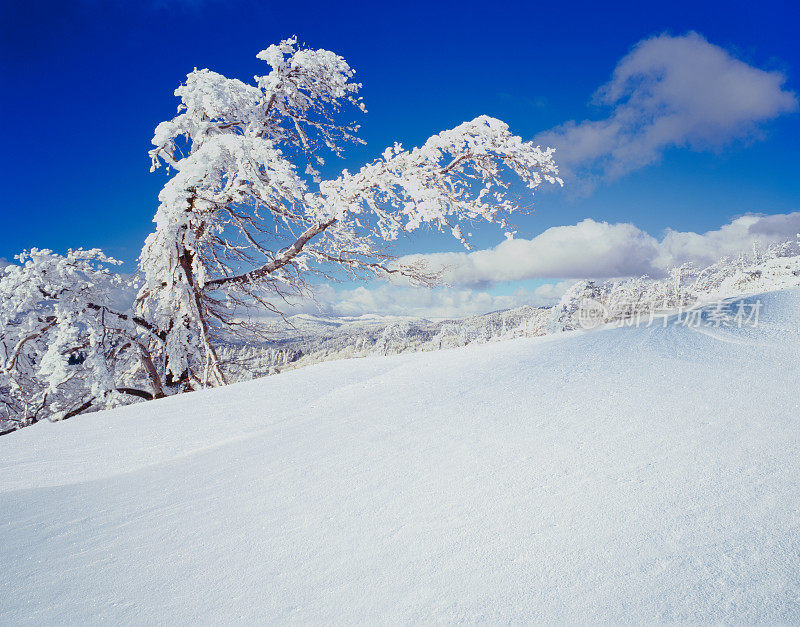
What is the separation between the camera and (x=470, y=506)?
1332mm

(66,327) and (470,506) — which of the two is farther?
(66,327)

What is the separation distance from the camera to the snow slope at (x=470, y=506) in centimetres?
98

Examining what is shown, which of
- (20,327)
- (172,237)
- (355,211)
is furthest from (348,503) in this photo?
(20,327)

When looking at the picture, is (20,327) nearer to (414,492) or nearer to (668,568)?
(414,492)

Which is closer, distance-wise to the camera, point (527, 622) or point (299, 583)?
point (527, 622)

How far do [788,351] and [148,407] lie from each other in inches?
185

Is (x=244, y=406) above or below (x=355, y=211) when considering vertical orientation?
below

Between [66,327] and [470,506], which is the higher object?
[66,327]

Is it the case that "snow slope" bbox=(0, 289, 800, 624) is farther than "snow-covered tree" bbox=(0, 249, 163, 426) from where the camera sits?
No

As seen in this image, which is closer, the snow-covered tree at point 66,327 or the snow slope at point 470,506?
the snow slope at point 470,506

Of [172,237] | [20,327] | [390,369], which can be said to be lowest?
[390,369]

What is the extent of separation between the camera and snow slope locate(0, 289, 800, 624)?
0.98m

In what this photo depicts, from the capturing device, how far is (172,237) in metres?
6.64

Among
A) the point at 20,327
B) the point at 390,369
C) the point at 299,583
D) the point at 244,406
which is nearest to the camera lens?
the point at 299,583
